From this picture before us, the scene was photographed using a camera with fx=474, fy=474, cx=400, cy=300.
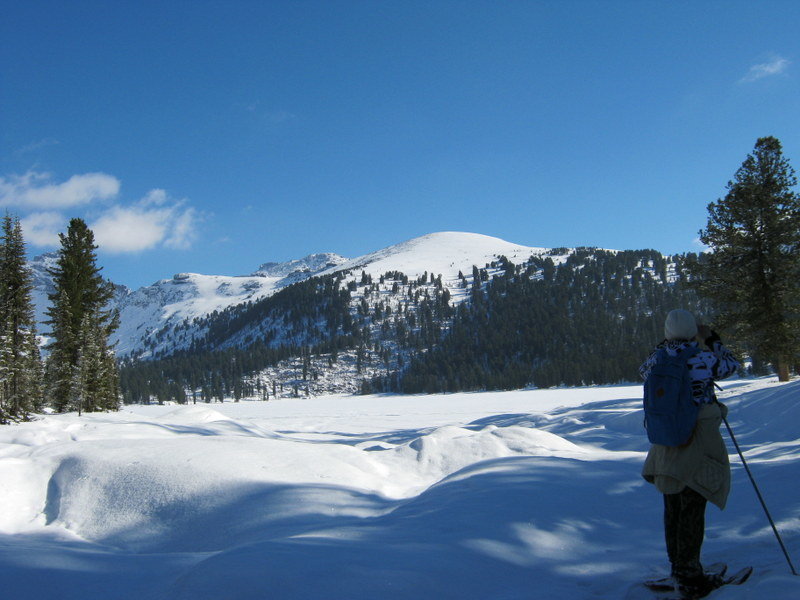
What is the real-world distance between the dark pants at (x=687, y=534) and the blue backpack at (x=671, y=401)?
0.45 m

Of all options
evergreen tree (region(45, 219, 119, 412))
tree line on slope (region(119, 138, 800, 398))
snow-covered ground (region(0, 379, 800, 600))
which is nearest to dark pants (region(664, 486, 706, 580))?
snow-covered ground (region(0, 379, 800, 600))

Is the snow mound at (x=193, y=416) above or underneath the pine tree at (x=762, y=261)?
underneath

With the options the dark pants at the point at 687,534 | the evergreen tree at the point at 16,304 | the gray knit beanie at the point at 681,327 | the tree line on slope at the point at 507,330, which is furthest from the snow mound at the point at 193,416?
the tree line on slope at the point at 507,330

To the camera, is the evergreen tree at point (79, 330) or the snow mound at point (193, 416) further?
the evergreen tree at point (79, 330)

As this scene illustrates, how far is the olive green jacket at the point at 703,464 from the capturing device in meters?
3.49

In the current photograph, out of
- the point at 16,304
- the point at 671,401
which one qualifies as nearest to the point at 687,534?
the point at 671,401

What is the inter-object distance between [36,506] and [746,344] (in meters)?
26.9

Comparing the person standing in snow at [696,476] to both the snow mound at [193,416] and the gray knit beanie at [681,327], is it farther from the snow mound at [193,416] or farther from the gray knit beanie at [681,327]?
the snow mound at [193,416]

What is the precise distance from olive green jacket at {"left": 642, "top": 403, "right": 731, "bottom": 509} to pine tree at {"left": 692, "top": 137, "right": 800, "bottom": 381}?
21517mm

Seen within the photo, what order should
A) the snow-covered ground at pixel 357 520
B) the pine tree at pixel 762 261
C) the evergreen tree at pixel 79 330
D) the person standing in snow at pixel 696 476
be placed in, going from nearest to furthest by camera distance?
the person standing in snow at pixel 696 476, the snow-covered ground at pixel 357 520, the pine tree at pixel 762 261, the evergreen tree at pixel 79 330

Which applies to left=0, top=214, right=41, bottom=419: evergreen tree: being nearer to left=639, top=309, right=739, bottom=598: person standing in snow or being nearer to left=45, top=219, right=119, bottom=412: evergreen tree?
left=45, top=219, right=119, bottom=412: evergreen tree

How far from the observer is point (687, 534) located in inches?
139

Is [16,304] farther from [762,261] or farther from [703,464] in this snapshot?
[762,261]

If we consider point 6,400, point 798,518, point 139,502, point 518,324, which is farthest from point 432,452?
point 518,324
